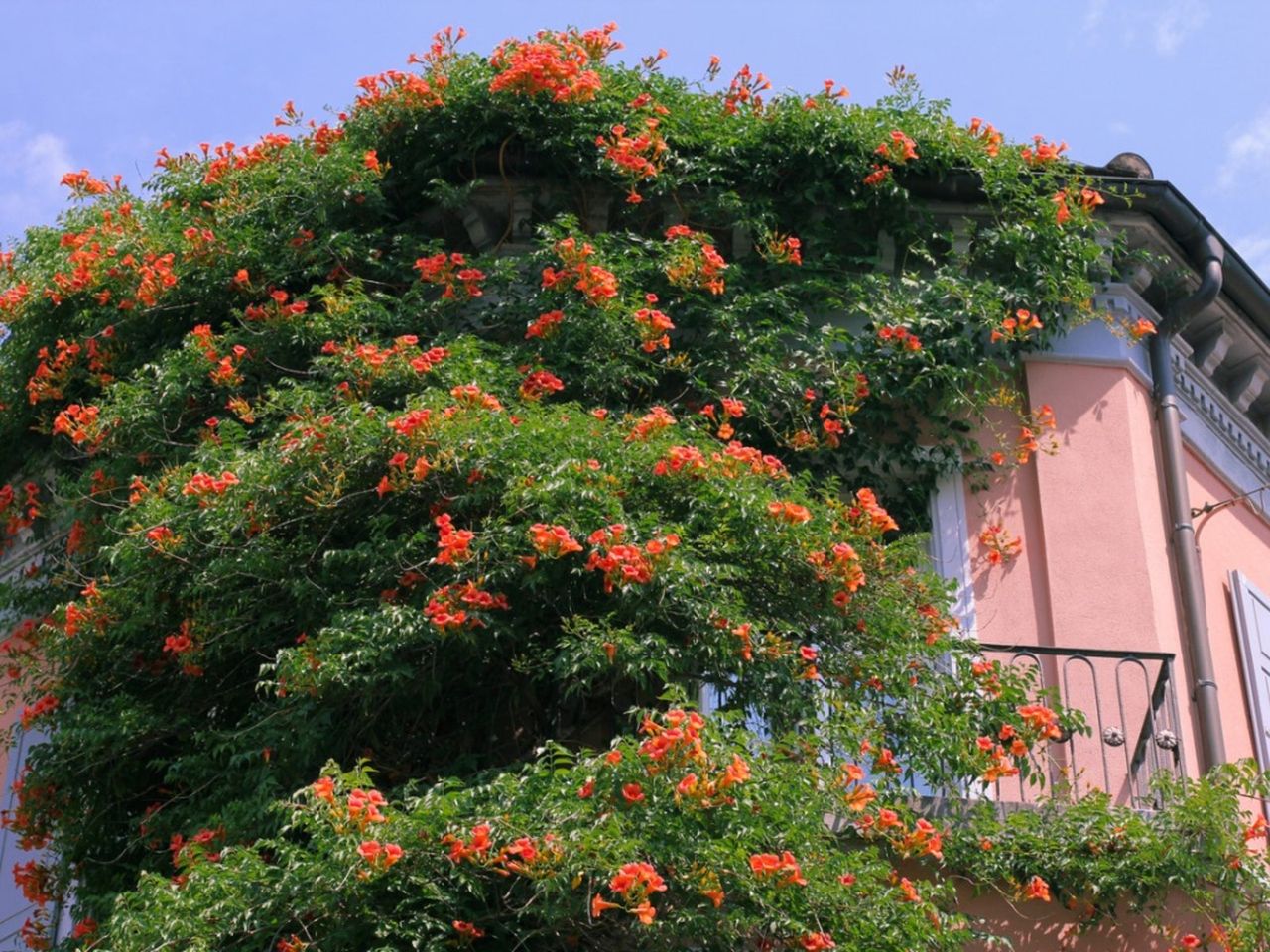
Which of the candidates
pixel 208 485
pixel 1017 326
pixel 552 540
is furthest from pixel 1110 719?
pixel 208 485

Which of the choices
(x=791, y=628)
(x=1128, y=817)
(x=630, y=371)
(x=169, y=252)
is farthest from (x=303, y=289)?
(x=1128, y=817)

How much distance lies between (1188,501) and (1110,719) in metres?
1.72

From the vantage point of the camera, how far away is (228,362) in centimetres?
1048

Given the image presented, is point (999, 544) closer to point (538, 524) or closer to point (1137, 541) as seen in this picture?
point (1137, 541)

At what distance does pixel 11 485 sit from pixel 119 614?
8.30 ft

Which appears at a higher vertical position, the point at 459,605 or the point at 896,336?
the point at 896,336

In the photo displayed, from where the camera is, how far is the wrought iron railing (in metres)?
10.0

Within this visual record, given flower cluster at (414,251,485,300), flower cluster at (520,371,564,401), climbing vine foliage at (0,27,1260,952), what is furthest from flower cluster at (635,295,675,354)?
flower cluster at (414,251,485,300)

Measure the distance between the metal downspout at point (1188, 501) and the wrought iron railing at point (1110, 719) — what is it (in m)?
0.28

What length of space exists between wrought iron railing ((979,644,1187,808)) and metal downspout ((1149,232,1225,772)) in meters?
0.28

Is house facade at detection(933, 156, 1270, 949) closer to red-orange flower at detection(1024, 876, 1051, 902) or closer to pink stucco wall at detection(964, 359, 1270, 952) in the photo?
pink stucco wall at detection(964, 359, 1270, 952)

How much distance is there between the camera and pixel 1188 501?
11445 mm

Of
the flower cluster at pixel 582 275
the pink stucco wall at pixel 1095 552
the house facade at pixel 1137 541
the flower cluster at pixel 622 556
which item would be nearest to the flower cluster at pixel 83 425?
the house facade at pixel 1137 541

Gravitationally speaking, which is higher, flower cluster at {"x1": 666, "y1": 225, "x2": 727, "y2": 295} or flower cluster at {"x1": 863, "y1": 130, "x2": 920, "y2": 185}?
flower cluster at {"x1": 863, "y1": 130, "x2": 920, "y2": 185}
